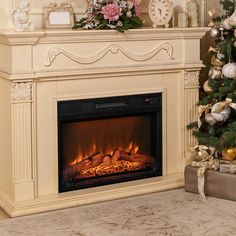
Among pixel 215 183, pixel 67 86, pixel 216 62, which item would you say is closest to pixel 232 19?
pixel 216 62

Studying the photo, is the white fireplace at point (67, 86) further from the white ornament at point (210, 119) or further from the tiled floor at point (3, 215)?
the white ornament at point (210, 119)

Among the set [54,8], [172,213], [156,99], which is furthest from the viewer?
[156,99]

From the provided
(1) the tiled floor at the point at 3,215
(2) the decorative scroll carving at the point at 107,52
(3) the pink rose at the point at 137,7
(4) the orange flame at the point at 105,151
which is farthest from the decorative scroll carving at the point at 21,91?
(3) the pink rose at the point at 137,7

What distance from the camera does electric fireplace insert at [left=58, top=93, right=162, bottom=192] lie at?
4.34m

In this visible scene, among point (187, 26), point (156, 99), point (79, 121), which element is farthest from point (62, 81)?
point (187, 26)

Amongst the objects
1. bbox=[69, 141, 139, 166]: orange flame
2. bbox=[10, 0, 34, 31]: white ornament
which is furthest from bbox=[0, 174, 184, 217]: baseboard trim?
bbox=[10, 0, 34, 31]: white ornament

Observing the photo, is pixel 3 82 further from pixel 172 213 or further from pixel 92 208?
pixel 172 213

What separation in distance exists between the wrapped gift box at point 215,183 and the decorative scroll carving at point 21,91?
4.47ft

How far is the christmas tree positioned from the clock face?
0.39m

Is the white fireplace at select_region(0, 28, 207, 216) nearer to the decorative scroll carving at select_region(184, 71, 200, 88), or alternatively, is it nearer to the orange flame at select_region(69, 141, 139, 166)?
the decorative scroll carving at select_region(184, 71, 200, 88)

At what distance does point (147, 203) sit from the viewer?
4.30 meters

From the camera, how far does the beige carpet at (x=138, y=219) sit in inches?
147

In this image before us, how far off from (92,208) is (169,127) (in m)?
0.99

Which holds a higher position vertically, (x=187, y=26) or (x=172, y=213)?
(x=187, y=26)
